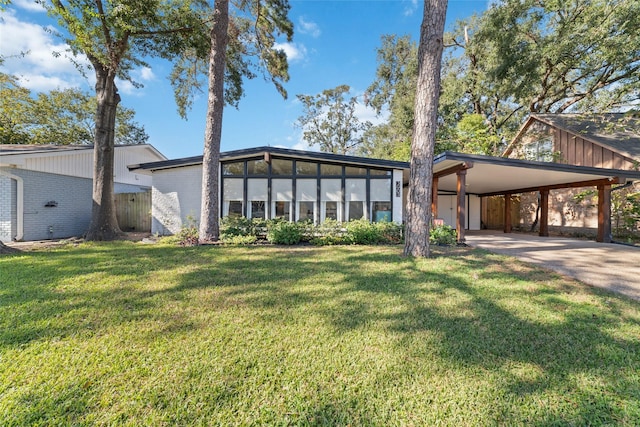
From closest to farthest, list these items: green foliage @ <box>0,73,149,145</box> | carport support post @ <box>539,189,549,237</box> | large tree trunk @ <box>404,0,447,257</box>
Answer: large tree trunk @ <box>404,0,447,257</box> < carport support post @ <box>539,189,549,237</box> < green foliage @ <box>0,73,149,145</box>

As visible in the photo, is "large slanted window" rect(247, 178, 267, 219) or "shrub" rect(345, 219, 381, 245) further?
"large slanted window" rect(247, 178, 267, 219)

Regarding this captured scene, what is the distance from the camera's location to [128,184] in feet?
45.5

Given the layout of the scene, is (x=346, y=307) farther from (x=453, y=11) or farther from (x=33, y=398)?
(x=453, y=11)

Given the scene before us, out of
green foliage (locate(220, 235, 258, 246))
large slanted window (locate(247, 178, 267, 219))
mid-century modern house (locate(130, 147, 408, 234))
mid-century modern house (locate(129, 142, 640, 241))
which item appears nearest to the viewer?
green foliage (locate(220, 235, 258, 246))

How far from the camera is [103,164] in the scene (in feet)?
28.9

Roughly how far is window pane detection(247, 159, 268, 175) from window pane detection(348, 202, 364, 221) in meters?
3.44

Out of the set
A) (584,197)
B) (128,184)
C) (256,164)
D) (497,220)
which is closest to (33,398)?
(256,164)

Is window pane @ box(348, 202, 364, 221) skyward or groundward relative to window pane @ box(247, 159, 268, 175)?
groundward

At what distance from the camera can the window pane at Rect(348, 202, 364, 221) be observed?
9.50 m

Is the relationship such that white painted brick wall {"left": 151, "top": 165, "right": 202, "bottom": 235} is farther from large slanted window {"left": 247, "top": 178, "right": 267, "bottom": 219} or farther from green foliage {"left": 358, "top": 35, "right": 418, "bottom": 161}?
green foliage {"left": 358, "top": 35, "right": 418, "bottom": 161}

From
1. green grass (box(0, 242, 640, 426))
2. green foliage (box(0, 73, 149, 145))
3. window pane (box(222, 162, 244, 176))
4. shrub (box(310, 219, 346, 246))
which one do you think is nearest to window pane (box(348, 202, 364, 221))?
shrub (box(310, 219, 346, 246))

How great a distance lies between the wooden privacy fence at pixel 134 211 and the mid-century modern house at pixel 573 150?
1840 centimetres

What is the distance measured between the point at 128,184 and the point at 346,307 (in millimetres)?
15196

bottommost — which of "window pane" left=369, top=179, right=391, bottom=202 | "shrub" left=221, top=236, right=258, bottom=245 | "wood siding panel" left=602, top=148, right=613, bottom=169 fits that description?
"shrub" left=221, top=236, right=258, bottom=245
